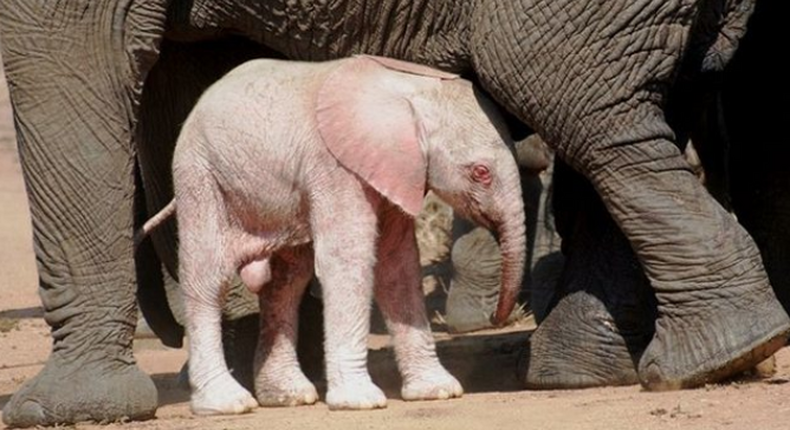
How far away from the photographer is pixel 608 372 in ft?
30.6

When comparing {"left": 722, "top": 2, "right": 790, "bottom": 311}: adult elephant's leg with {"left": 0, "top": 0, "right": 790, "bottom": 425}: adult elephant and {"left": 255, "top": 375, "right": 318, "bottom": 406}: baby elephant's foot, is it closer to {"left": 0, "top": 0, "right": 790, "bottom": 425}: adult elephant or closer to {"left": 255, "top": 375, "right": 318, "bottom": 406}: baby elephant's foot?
{"left": 0, "top": 0, "right": 790, "bottom": 425}: adult elephant

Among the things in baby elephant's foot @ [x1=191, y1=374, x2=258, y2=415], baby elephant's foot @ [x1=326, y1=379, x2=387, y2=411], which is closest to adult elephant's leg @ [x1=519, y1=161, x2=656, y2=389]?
baby elephant's foot @ [x1=326, y1=379, x2=387, y2=411]

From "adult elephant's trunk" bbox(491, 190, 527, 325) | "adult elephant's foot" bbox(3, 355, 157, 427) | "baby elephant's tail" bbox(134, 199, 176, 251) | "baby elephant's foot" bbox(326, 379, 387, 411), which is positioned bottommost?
"adult elephant's foot" bbox(3, 355, 157, 427)

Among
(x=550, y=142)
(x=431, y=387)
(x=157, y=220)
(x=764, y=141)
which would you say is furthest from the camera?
(x=764, y=141)

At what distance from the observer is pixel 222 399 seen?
8641 mm

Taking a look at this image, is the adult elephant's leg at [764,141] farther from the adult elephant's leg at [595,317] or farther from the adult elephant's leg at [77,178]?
the adult elephant's leg at [77,178]

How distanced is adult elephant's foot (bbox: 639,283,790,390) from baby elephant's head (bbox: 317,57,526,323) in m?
0.57

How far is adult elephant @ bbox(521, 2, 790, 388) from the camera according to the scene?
9.39 m

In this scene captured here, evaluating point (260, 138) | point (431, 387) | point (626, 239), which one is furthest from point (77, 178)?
point (626, 239)

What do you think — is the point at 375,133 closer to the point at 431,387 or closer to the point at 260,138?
the point at 260,138

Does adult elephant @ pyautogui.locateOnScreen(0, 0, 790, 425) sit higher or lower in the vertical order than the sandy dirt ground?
higher

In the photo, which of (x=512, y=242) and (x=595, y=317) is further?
(x=595, y=317)

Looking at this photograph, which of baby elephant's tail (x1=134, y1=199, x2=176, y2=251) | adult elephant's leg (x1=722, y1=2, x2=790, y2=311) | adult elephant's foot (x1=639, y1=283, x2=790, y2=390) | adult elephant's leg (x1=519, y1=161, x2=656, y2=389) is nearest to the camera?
adult elephant's foot (x1=639, y1=283, x2=790, y2=390)

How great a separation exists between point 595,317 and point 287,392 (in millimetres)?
1243
